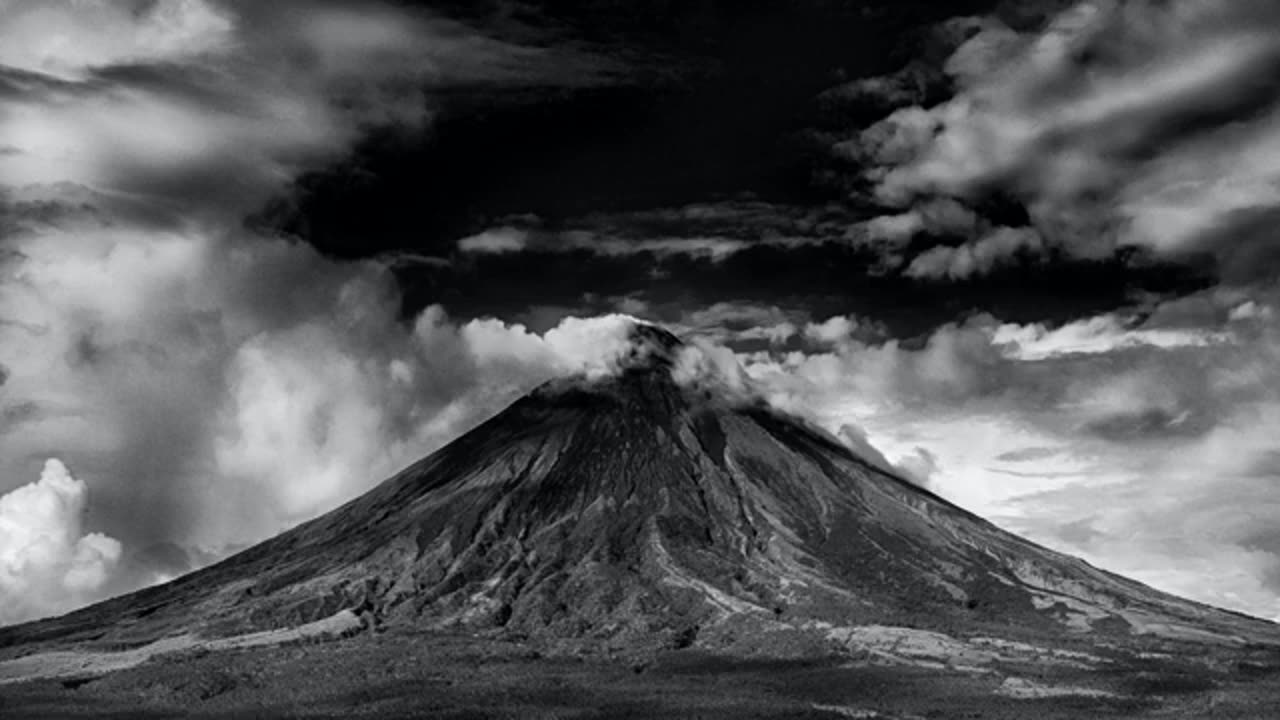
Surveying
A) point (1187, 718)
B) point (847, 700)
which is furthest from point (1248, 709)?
point (847, 700)

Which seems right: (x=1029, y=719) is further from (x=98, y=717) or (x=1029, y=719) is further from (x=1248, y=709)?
(x=98, y=717)

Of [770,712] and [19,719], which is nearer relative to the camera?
[770,712]

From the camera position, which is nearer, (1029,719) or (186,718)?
(1029,719)

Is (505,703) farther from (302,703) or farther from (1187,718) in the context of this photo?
(1187,718)

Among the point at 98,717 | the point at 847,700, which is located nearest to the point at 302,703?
the point at 98,717

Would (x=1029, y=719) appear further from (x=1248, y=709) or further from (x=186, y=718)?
(x=186, y=718)

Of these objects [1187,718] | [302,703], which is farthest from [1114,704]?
[302,703]

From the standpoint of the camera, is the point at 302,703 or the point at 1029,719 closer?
the point at 1029,719
